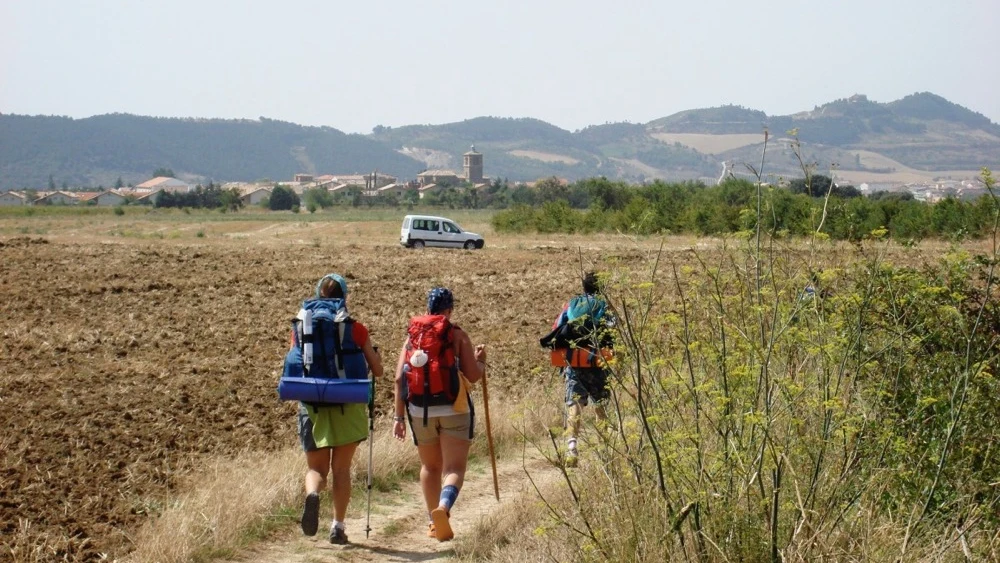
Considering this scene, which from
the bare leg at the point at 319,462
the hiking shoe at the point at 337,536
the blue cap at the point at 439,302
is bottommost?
the hiking shoe at the point at 337,536

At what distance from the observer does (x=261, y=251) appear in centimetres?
3881

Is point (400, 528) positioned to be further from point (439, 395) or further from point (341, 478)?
point (439, 395)

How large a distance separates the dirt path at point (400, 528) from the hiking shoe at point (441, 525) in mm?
148

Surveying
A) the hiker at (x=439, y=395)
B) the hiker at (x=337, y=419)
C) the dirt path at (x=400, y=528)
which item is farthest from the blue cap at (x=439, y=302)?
the dirt path at (x=400, y=528)

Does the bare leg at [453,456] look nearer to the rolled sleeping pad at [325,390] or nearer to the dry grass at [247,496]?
the dry grass at [247,496]

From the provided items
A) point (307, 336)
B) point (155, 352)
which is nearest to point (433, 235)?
point (155, 352)

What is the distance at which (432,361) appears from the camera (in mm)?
7199

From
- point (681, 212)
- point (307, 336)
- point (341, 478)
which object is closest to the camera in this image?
point (307, 336)

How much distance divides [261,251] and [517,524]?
3286 centimetres

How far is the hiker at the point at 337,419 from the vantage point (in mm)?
7219

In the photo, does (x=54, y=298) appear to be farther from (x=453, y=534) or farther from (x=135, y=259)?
(x=453, y=534)

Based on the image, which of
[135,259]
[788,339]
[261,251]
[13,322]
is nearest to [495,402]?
[788,339]

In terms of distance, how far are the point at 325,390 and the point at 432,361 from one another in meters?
0.72

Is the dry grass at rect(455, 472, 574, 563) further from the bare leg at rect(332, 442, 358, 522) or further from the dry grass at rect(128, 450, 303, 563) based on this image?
the dry grass at rect(128, 450, 303, 563)
